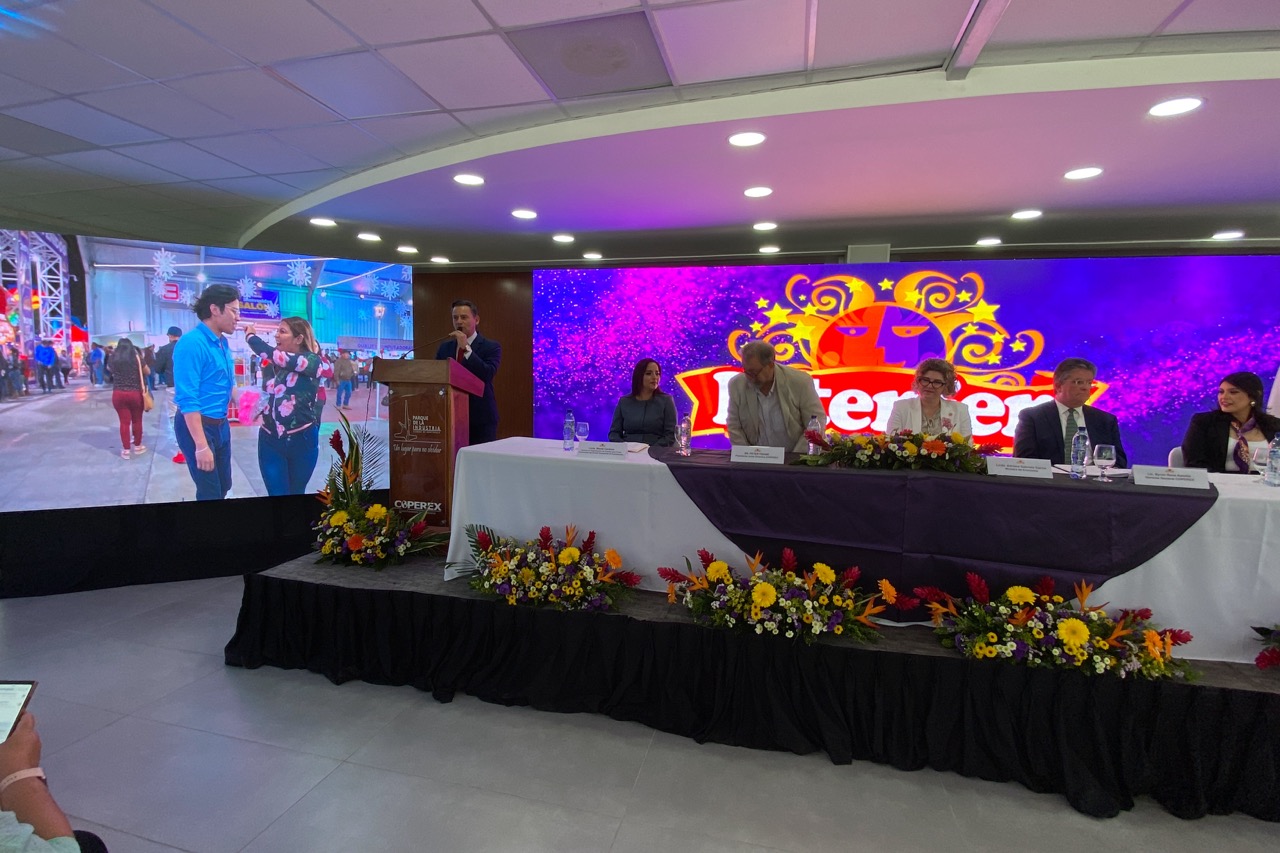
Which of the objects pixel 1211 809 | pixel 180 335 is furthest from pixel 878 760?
pixel 180 335

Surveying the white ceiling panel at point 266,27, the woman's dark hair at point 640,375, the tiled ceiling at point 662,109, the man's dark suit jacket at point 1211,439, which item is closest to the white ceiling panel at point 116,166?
the tiled ceiling at point 662,109

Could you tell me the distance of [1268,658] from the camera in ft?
5.85

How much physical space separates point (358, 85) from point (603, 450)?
2.14m

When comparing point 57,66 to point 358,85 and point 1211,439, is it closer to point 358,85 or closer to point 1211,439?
point 358,85

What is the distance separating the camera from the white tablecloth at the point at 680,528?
1.87 metres

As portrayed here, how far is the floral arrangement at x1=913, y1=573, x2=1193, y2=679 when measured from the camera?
1.80 metres

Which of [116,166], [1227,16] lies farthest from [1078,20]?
[116,166]

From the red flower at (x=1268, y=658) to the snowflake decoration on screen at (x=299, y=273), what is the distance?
525 centimetres

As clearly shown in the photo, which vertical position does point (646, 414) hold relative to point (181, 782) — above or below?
above

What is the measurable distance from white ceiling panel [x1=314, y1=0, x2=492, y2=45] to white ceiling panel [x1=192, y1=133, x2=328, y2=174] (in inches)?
61.6

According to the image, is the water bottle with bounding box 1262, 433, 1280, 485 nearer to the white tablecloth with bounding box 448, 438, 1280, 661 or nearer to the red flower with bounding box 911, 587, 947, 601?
the white tablecloth with bounding box 448, 438, 1280, 661

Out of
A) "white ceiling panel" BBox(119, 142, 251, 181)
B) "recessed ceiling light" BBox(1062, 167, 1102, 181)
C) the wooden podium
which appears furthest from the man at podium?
"recessed ceiling light" BBox(1062, 167, 1102, 181)

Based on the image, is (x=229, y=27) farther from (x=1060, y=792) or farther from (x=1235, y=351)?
(x=1235, y=351)

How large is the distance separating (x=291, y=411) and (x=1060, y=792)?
4.65 metres
